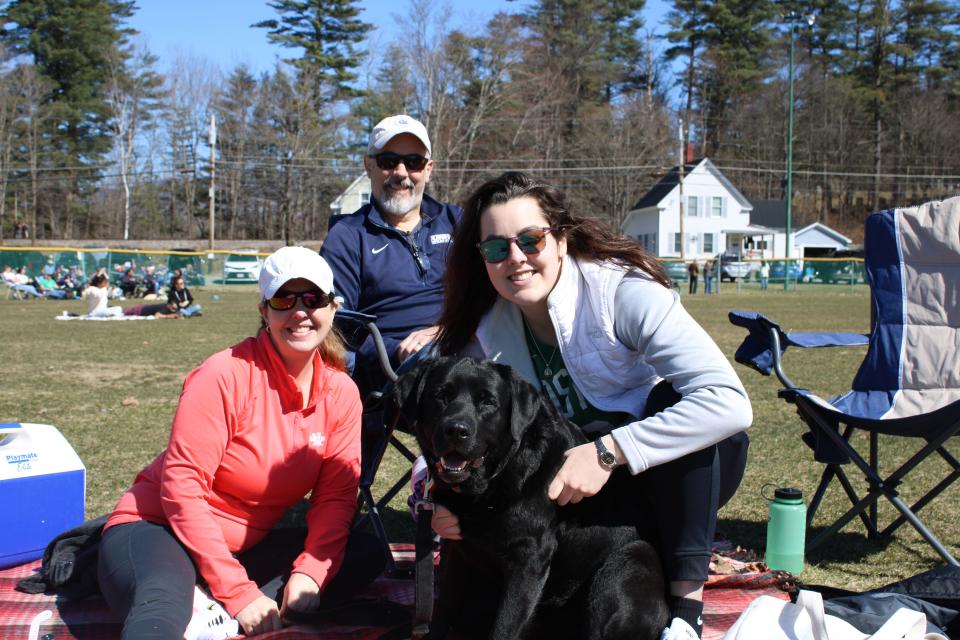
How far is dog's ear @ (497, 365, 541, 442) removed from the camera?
232 cm

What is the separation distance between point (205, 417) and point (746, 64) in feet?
203

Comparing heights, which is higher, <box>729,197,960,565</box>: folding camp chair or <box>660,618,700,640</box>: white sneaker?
<box>729,197,960,565</box>: folding camp chair

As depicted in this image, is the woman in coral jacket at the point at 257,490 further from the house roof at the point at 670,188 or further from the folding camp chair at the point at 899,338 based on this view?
the house roof at the point at 670,188

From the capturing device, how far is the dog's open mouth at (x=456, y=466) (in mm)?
2240

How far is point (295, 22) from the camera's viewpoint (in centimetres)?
4981

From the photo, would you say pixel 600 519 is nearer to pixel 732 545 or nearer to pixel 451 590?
pixel 451 590

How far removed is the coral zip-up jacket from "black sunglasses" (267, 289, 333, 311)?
18 cm

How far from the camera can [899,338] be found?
386 centimetres

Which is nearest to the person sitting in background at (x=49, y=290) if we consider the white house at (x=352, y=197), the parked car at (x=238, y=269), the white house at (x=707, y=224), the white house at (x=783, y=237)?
the parked car at (x=238, y=269)

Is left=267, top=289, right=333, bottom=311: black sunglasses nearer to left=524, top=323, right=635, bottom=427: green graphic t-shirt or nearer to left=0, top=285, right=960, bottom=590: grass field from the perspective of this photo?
left=524, top=323, right=635, bottom=427: green graphic t-shirt

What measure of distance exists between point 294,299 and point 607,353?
1.08m

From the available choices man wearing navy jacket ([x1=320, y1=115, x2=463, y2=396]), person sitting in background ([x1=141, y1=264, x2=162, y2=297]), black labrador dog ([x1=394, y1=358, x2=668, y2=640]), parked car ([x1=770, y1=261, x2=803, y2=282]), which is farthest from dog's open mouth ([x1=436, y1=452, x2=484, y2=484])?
parked car ([x1=770, y1=261, x2=803, y2=282])

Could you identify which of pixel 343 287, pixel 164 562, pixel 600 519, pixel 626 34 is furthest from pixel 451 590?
pixel 626 34

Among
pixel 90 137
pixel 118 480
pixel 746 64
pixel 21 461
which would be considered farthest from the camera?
pixel 746 64
